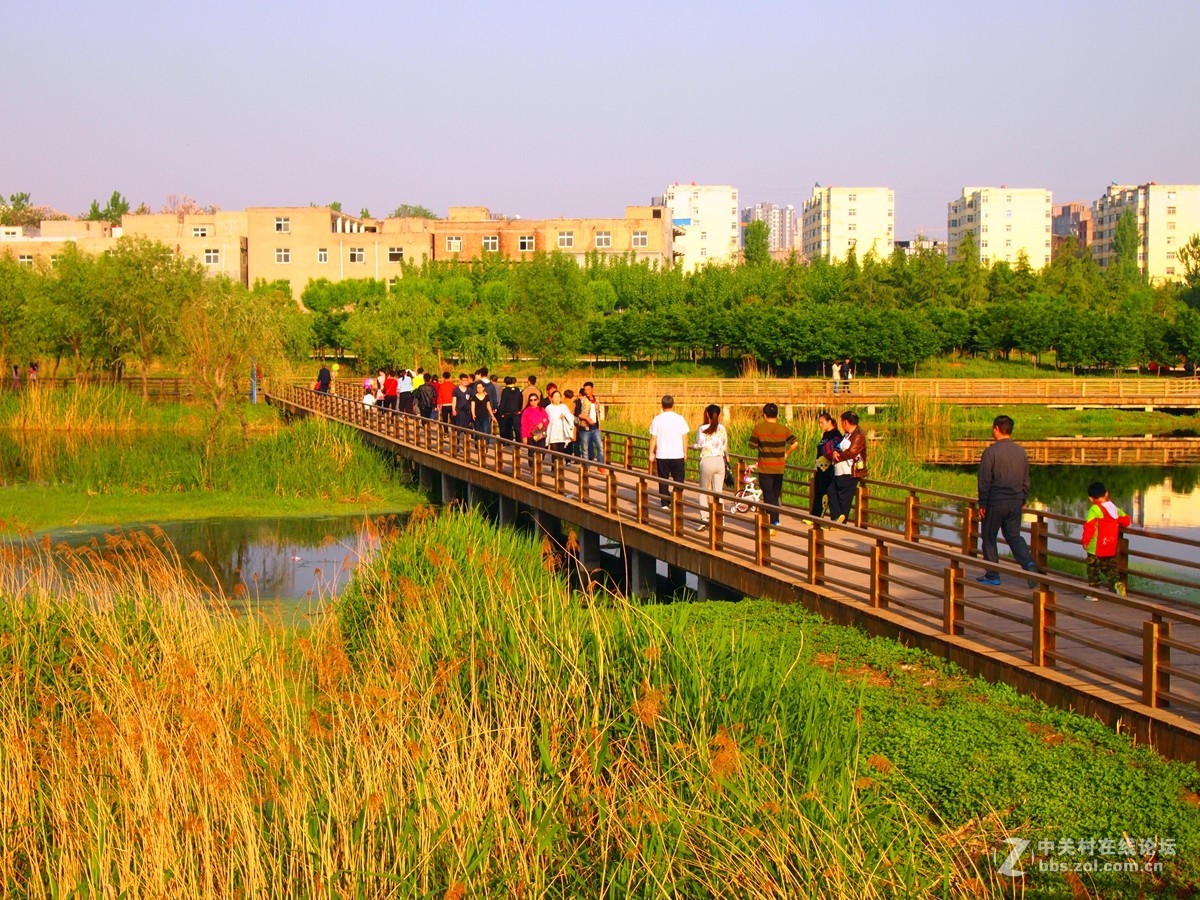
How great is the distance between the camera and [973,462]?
116 ft

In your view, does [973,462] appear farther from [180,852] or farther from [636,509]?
[180,852]

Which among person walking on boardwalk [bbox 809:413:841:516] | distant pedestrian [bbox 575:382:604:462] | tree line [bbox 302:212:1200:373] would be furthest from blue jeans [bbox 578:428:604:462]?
tree line [bbox 302:212:1200:373]

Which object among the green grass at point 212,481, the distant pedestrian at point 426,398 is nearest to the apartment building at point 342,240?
the distant pedestrian at point 426,398

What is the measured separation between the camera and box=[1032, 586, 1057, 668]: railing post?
347 inches

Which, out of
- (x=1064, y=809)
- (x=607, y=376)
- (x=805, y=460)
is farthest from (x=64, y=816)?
(x=607, y=376)

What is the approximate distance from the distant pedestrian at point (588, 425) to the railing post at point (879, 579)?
937 cm

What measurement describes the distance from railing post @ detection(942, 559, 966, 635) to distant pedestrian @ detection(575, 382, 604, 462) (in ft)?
34.0

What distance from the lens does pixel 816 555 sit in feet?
38.6

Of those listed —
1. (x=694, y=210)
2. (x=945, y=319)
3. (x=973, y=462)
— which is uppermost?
(x=694, y=210)

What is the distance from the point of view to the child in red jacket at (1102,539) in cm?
1075

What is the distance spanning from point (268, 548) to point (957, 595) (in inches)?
559

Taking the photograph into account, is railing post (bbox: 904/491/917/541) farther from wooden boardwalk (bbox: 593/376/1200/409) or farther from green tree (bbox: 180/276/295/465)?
wooden boardwalk (bbox: 593/376/1200/409)

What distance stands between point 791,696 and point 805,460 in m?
17.8

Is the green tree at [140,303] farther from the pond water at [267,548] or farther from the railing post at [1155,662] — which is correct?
the railing post at [1155,662]
